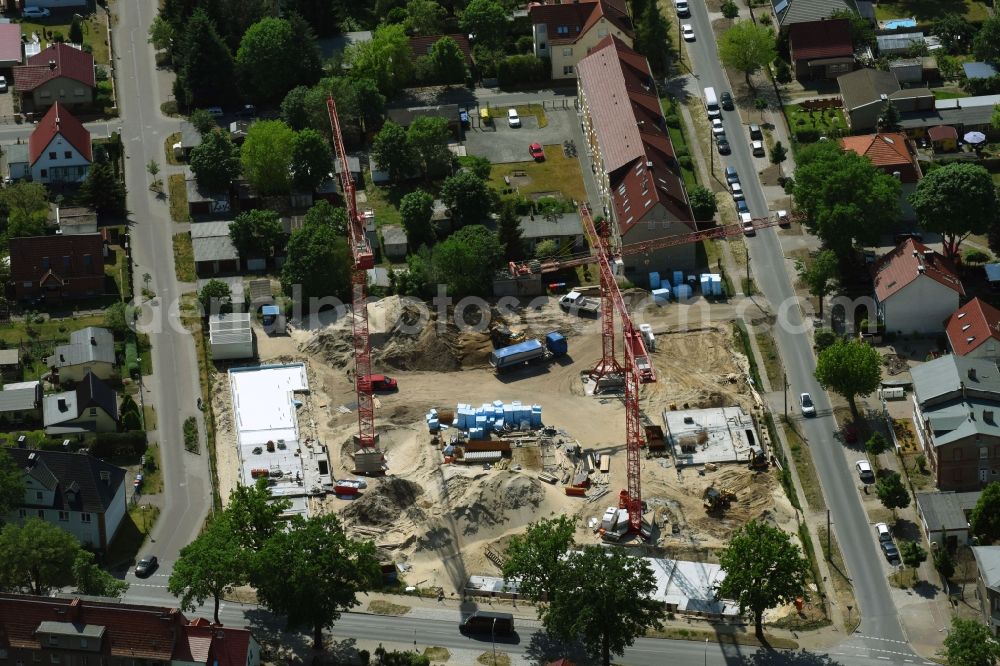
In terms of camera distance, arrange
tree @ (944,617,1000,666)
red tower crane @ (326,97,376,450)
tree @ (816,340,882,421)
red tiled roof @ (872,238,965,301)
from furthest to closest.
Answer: red tiled roof @ (872,238,965,301) → red tower crane @ (326,97,376,450) → tree @ (816,340,882,421) → tree @ (944,617,1000,666)

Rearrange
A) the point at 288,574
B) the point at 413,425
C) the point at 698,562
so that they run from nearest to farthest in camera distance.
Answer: the point at 288,574 < the point at 698,562 < the point at 413,425

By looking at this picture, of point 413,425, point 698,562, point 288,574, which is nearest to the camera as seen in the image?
point 288,574

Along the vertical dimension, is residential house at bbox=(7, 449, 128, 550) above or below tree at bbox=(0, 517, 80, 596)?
above

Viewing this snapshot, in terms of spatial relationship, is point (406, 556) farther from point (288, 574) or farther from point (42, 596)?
point (42, 596)

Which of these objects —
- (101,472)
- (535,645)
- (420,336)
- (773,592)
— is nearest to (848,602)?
(773,592)

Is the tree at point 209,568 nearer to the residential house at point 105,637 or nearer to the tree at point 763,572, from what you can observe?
the residential house at point 105,637

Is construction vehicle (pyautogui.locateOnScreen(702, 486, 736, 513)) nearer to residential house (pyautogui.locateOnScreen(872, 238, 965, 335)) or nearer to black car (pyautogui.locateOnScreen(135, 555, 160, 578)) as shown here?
residential house (pyautogui.locateOnScreen(872, 238, 965, 335))

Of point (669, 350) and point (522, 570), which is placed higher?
point (669, 350)

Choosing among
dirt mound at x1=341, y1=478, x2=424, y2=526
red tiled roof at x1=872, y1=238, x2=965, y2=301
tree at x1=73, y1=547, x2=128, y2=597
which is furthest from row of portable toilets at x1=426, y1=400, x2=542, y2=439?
red tiled roof at x1=872, y1=238, x2=965, y2=301
